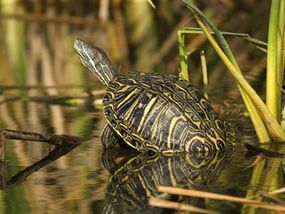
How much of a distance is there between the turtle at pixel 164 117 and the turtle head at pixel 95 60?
31 centimetres

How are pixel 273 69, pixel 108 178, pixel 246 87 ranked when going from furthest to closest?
pixel 273 69
pixel 246 87
pixel 108 178

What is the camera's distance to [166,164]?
3.37 metres

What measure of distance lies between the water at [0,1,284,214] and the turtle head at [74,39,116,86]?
27cm

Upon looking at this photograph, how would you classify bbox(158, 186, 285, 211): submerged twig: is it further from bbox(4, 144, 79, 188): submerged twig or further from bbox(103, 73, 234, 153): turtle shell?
bbox(103, 73, 234, 153): turtle shell

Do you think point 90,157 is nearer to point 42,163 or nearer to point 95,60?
point 42,163

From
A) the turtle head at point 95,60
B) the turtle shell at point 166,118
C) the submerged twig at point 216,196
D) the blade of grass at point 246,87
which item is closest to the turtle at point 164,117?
the turtle shell at point 166,118

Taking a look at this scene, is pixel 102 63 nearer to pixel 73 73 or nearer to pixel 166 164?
pixel 166 164

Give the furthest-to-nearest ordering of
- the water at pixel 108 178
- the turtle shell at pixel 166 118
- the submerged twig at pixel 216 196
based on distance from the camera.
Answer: the turtle shell at pixel 166 118 < the water at pixel 108 178 < the submerged twig at pixel 216 196

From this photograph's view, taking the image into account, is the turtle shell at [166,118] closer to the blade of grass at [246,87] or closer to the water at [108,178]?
the water at [108,178]

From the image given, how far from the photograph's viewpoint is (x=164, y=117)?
11.6 feet

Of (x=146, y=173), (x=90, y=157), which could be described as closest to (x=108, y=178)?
(x=146, y=173)

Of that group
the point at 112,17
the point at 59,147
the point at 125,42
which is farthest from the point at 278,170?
the point at 112,17

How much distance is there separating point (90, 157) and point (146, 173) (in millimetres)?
399

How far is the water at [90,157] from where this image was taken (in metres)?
2.87
